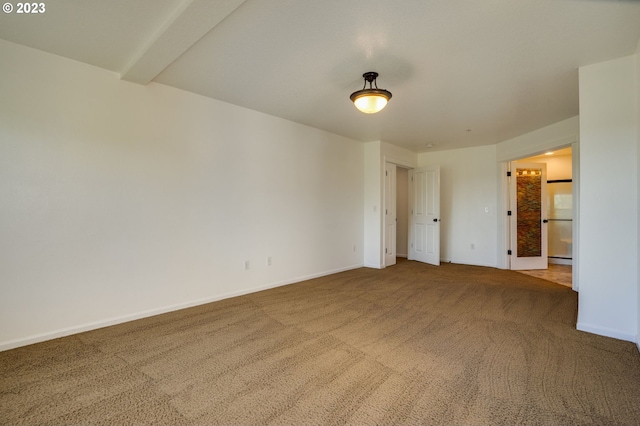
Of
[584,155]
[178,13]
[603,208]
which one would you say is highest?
[178,13]

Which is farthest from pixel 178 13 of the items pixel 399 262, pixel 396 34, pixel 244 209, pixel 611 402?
pixel 399 262

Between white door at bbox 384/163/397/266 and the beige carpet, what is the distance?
103 inches

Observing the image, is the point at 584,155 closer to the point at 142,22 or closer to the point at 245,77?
the point at 245,77

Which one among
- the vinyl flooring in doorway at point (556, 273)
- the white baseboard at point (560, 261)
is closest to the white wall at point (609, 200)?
the vinyl flooring in doorway at point (556, 273)

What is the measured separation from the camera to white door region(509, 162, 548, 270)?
571 cm

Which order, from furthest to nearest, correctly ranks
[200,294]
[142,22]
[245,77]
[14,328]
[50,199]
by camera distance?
[200,294] < [245,77] < [50,199] < [14,328] < [142,22]

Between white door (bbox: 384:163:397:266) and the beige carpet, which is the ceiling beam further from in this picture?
white door (bbox: 384:163:397:266)

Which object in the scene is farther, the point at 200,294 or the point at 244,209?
the point at 244,209

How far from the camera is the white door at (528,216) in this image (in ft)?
18.7

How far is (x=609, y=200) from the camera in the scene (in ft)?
8.80

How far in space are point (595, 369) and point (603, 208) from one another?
1.47 meters

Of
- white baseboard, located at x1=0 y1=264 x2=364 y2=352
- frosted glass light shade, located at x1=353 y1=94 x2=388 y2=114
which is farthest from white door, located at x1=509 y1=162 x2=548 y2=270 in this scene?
white baseboard, located at x1=0 y1=264 x2=364 y2=352

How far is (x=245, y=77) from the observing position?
307 cm

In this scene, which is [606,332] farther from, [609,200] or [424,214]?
[424,214]
